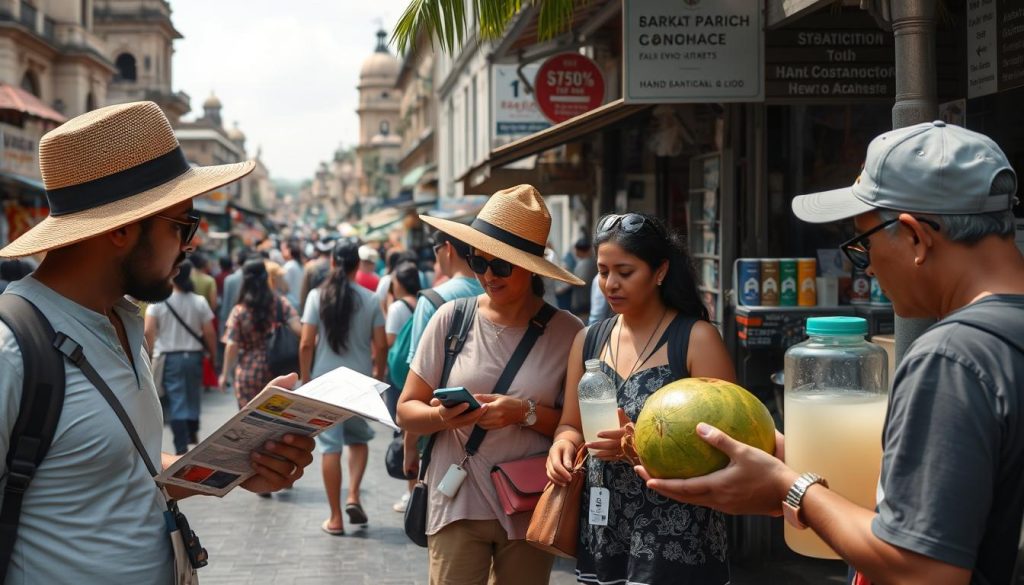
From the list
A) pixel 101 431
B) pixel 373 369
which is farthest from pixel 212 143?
pixel 101 431

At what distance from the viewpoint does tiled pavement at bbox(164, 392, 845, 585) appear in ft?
22.8

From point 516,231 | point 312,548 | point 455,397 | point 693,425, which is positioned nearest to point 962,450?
point 693,425

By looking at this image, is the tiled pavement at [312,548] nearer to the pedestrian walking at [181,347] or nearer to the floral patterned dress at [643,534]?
the pedestrian walking at [181,347]

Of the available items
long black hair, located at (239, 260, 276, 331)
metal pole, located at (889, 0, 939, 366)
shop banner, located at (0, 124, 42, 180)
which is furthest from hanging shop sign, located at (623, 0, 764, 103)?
shop banner, located at (0, 124, 42, 180)

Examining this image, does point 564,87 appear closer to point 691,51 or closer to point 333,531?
point 691,51

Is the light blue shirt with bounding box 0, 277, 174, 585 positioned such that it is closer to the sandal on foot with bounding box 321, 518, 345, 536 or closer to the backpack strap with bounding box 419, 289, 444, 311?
the backpack strap with bounding box 419, 289, 444, 311

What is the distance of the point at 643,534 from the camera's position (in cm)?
362

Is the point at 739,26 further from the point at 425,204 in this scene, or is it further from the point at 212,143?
the point at 212,143

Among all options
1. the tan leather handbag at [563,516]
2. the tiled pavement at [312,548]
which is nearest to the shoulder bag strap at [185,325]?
the tiled pavement at [312,548]

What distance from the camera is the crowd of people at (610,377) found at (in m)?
1.96

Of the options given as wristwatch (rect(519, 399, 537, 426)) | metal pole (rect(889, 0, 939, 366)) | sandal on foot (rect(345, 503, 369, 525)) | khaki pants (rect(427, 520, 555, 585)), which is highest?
metal pole (rect(889, 0, 939, 366))

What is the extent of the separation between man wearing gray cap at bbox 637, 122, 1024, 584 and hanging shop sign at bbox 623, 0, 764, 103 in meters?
4.24

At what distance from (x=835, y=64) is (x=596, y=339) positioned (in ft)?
11.5

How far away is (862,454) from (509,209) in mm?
2331
